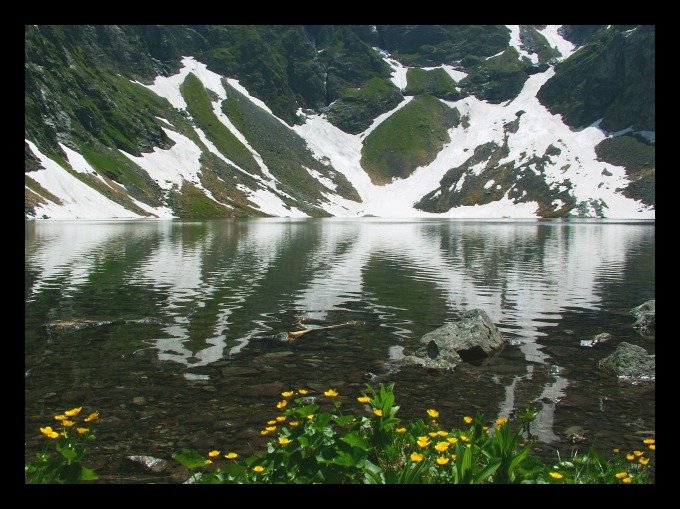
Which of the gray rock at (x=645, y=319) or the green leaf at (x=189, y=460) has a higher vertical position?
the green leaf at (x=189, y=460)

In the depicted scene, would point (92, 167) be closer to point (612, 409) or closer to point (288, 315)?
point (288, 315)

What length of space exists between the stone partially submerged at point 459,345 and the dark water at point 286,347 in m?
0.62

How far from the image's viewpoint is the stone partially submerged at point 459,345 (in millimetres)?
17375

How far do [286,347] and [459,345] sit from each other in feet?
20.7

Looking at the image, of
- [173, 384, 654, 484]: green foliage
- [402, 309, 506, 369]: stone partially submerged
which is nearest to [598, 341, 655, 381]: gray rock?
[402, 309, 506, 369]: stone partially submerged

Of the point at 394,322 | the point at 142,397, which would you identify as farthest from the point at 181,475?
the point at 394,322

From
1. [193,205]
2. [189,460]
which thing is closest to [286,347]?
[189,460]

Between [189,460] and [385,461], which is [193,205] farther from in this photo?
[385,461]

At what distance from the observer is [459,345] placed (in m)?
18.1

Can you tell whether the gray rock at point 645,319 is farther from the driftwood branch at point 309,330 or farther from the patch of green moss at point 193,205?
the patch of green moss at point 193,205

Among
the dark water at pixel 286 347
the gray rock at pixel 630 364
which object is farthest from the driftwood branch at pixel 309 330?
the gray rock at pixel 630 364

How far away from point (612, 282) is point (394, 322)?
20.9 metres

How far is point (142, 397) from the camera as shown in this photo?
1362 centimetres
